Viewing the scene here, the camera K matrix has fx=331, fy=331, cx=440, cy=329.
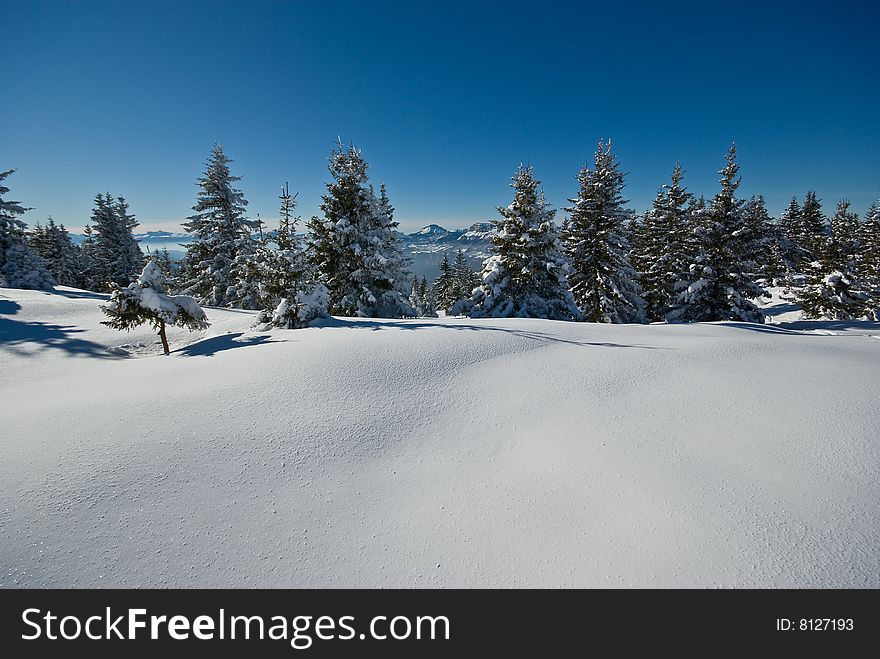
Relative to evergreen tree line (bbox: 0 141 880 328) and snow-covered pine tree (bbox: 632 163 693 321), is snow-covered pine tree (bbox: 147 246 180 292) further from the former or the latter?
snow-covered pine tree (bbox: 632 163 693 321)

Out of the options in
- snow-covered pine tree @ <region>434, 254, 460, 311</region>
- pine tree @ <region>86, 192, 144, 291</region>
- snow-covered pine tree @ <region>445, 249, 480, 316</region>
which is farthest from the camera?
snow-covered pine tree @ <region>434, 254, 460, 311</region>

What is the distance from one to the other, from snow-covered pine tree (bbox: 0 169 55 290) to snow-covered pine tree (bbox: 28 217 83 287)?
15.5 meters

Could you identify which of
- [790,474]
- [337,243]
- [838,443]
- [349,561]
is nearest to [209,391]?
[349,561]

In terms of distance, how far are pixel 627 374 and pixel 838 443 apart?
2.32 m

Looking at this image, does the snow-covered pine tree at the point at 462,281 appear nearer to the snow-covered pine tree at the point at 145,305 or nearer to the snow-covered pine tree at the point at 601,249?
the snow-covered pine tree at the point at 601,249

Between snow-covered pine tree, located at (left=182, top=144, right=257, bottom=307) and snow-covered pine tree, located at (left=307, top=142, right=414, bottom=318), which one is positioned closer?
snow-covered pine tree, located at (left=307, top=142, right=414, bottom=318)

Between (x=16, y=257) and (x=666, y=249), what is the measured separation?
40062 millimetres

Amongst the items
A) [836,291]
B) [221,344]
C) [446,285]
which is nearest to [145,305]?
[221,344]

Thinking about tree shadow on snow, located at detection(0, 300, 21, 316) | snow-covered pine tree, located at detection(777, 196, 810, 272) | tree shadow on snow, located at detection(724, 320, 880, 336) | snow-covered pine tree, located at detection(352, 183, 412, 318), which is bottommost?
tree shadow on snow, located at detection(724, 320, 880, 336)

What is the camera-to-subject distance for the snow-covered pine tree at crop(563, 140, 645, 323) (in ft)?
59.1

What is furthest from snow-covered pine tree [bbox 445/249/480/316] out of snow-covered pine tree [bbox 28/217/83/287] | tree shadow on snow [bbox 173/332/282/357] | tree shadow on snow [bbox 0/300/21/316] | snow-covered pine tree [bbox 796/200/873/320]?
snow-covered pine tree [bbox 28/217/83/287]

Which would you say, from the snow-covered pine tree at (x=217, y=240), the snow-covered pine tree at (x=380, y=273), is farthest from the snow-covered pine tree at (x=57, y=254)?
the snow-covered pine tree at (x=380, y=273)

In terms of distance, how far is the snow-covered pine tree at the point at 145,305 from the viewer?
8711 millimetres

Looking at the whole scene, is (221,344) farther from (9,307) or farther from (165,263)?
(165,263)
